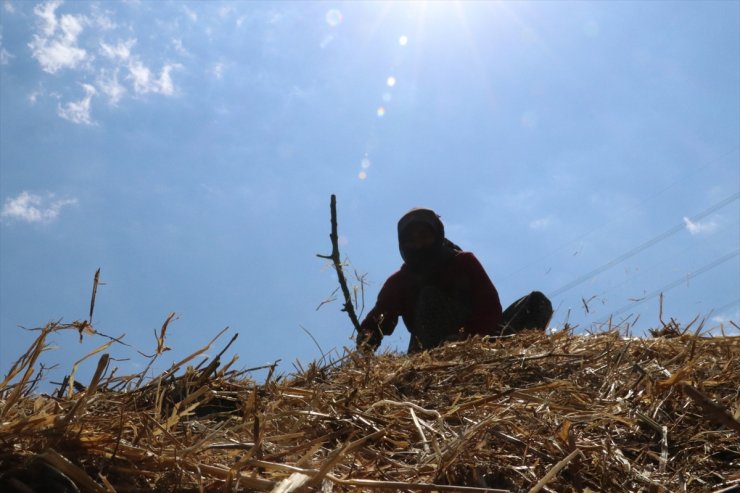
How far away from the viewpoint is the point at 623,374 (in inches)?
97.8

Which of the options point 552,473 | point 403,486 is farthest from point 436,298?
point 403,486

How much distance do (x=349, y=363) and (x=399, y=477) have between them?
2.07m

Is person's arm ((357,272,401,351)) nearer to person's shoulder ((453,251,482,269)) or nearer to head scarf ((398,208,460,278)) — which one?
head scarf ((398,208,460,278))

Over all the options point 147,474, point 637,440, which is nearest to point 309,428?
point 147,474

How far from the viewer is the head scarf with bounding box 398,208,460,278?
658 centimetres

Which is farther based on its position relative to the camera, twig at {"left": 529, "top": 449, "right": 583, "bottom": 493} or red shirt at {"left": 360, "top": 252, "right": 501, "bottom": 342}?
red shirt at {"left": 360, "top": 252, "right": 501, "bottom": 342}

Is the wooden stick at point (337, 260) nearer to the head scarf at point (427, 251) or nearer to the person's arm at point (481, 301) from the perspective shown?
the head scarf at point (427, 251)

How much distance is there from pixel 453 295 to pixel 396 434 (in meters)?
4.78

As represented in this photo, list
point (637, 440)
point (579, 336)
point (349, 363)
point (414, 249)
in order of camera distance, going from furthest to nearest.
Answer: point (414, 249)
point (579, 336)
point (349, 363)
point (637, 440)

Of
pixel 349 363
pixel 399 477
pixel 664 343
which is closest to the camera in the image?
pixel 399 477

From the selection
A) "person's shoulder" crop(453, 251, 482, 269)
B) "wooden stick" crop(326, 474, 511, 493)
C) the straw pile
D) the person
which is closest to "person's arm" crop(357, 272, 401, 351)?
the person

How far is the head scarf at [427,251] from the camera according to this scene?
6.58 m

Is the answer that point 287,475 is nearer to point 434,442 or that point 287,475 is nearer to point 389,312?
point 434,442

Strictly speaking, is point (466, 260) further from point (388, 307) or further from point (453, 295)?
point (388, 307)
